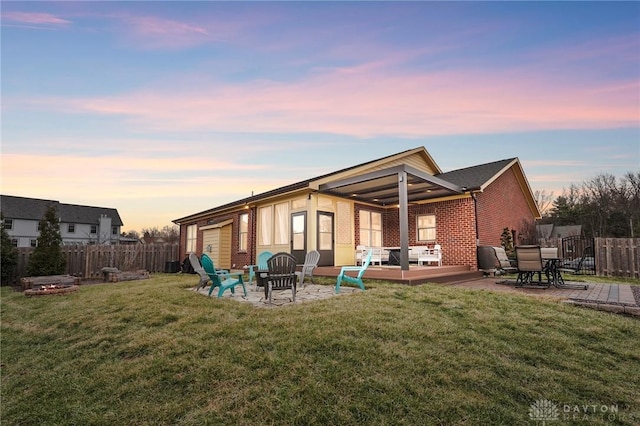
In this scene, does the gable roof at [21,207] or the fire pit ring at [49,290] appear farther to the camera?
the gable roof at [21,207]

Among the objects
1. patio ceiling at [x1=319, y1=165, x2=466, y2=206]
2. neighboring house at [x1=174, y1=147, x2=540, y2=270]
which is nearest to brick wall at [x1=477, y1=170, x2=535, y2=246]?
neighboring house at [x1=174, y1=147, x2=540, y2=270]

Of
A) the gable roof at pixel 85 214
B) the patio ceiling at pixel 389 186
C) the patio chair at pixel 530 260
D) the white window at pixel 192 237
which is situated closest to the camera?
the patio chair at pixel 530 260

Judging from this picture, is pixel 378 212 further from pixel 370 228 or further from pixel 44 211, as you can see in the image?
pixel 44 211

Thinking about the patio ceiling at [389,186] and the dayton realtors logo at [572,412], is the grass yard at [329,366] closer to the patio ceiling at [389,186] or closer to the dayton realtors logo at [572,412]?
the dayton realtors logo at [572,412]

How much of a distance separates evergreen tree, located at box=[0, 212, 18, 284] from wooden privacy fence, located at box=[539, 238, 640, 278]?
22654 millimetres

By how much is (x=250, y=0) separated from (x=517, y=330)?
10347 mm

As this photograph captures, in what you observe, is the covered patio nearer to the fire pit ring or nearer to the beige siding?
the beige siding

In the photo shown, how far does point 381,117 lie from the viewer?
13.1m

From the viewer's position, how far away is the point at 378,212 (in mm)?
14070

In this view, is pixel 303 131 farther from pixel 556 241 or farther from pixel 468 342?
pixel 556 241

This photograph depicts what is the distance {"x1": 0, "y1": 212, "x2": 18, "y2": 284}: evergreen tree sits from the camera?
11781mm

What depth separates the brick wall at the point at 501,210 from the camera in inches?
486

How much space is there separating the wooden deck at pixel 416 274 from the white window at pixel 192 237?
38.5 feet

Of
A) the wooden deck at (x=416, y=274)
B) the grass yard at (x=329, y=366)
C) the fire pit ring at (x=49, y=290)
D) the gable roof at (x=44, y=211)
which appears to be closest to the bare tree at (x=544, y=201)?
the wooden deck at (x=416, y=274)
